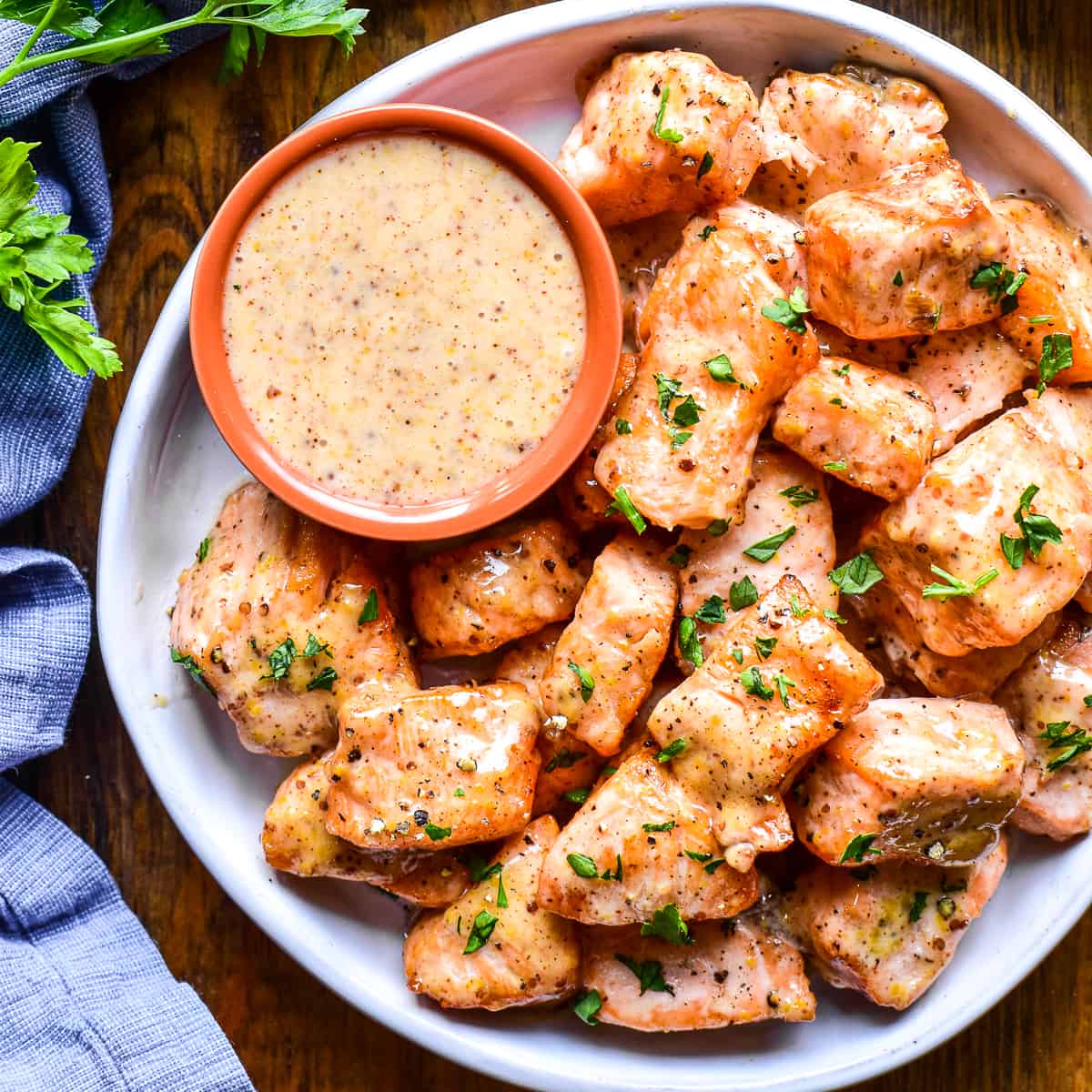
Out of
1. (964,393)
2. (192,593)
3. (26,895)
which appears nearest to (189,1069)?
(26,895)

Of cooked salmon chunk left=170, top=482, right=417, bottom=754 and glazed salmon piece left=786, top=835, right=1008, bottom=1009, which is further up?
cooked salmon chunk left=170, top=482, right=417, bottom=754

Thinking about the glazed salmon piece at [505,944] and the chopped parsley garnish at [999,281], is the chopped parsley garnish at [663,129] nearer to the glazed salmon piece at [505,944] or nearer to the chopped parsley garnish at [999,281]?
the chopped parsley garnish at [999,281]

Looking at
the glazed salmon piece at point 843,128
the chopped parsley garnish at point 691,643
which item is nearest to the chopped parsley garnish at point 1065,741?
the chopped parsley garnish at point 691,643

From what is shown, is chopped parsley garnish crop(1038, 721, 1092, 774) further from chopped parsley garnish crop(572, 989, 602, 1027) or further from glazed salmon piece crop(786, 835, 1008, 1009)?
chopped parsley garnish crop(572, 989, 602, 1027)

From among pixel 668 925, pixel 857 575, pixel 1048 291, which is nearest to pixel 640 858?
pixel 668 925

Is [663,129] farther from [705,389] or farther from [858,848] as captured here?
[858,848]

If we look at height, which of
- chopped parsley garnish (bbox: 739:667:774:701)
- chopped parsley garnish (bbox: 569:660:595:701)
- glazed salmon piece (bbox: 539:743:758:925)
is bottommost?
glazed salmon piece (bbox: 539:743:758:925)

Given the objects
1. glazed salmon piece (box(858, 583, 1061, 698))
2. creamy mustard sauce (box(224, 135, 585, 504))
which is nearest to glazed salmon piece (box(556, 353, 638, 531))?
creamy mustard sauce (box(224, 135, 585, 504))
